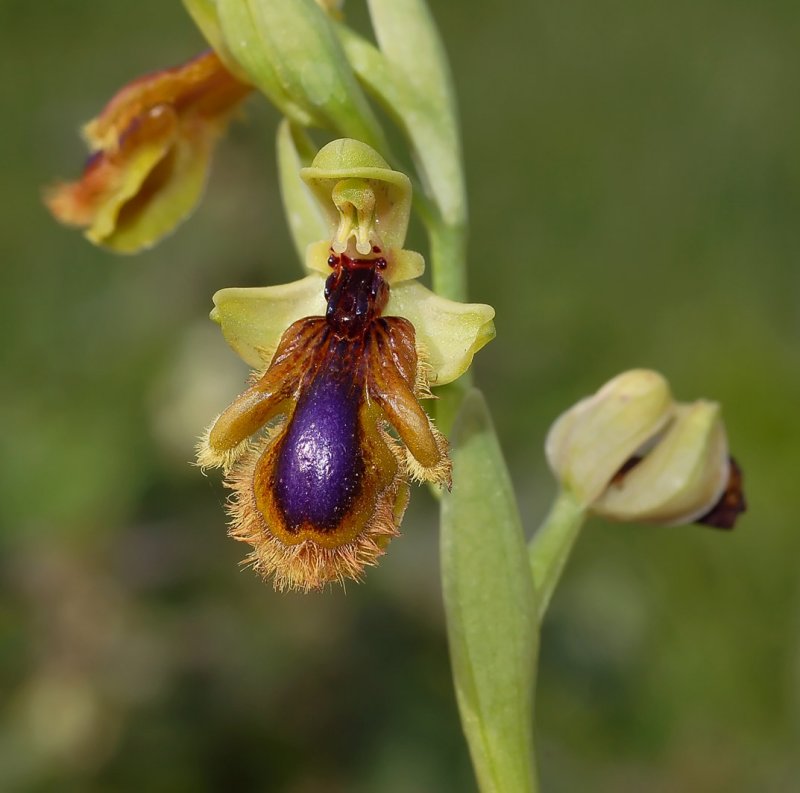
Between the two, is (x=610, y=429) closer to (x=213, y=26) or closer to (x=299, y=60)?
(x=299, y=60)

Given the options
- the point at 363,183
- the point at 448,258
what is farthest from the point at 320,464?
the point at 448,258

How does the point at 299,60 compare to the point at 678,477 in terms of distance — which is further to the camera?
the point at 678,477

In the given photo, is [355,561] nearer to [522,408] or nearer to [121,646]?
[121,646]

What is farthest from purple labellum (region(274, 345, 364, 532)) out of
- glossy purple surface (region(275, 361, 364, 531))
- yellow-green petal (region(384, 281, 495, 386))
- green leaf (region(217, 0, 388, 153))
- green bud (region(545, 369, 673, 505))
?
green bud (region(545, 369, 673, 505))

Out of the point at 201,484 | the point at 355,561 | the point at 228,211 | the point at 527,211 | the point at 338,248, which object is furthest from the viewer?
the point at 527,211

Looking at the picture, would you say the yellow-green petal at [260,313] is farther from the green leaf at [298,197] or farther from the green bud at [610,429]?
the green bud at [610,429]

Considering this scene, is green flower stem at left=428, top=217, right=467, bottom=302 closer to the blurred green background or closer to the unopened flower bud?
the unopened flower bud

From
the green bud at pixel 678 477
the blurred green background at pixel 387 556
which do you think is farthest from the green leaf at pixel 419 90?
the blurred green background at pixel 387 556

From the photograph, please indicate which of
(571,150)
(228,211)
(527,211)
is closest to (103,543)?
(228,211)
